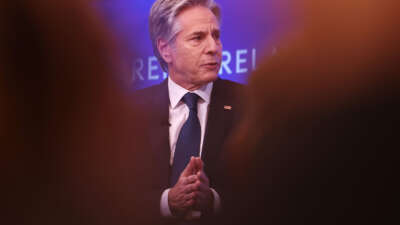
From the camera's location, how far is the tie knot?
2.56 metres

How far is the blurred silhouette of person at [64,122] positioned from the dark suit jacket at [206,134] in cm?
9

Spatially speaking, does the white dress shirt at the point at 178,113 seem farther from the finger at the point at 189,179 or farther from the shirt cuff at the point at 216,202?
the shirt cuff at the point at 216,202

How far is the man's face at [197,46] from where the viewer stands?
2533mm

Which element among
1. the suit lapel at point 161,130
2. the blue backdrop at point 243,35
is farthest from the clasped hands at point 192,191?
the blue backdrop at point 243,35

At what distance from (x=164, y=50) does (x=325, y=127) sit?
103 centimetres

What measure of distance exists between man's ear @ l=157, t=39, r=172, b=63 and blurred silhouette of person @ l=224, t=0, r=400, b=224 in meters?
0.51

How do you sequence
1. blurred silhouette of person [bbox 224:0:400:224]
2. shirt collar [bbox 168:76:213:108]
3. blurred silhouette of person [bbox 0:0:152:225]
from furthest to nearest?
blurred silhouette of person [bbox 0:0:152:225]
shirt collar [bbox 168:76:213:108]
blurred silhouette of person [bbox 224:0:400:224]

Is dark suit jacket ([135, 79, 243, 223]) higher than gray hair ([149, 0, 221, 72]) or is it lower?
lower

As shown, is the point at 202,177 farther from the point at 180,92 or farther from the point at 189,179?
the point at 180,92

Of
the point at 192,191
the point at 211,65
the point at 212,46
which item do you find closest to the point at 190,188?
the point at 192,191

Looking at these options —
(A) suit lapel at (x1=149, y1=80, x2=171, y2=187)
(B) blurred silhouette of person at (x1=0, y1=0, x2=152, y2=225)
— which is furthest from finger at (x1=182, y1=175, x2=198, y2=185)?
(B) blurred silhouette of person at (x1=0, y1=0, x2=152, y2=225)

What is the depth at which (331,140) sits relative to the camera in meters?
2.50

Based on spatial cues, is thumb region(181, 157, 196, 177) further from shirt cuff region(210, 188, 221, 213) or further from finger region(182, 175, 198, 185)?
shirt cuff region(210, 188, 221, 213)

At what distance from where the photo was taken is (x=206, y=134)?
2545 millimetres
